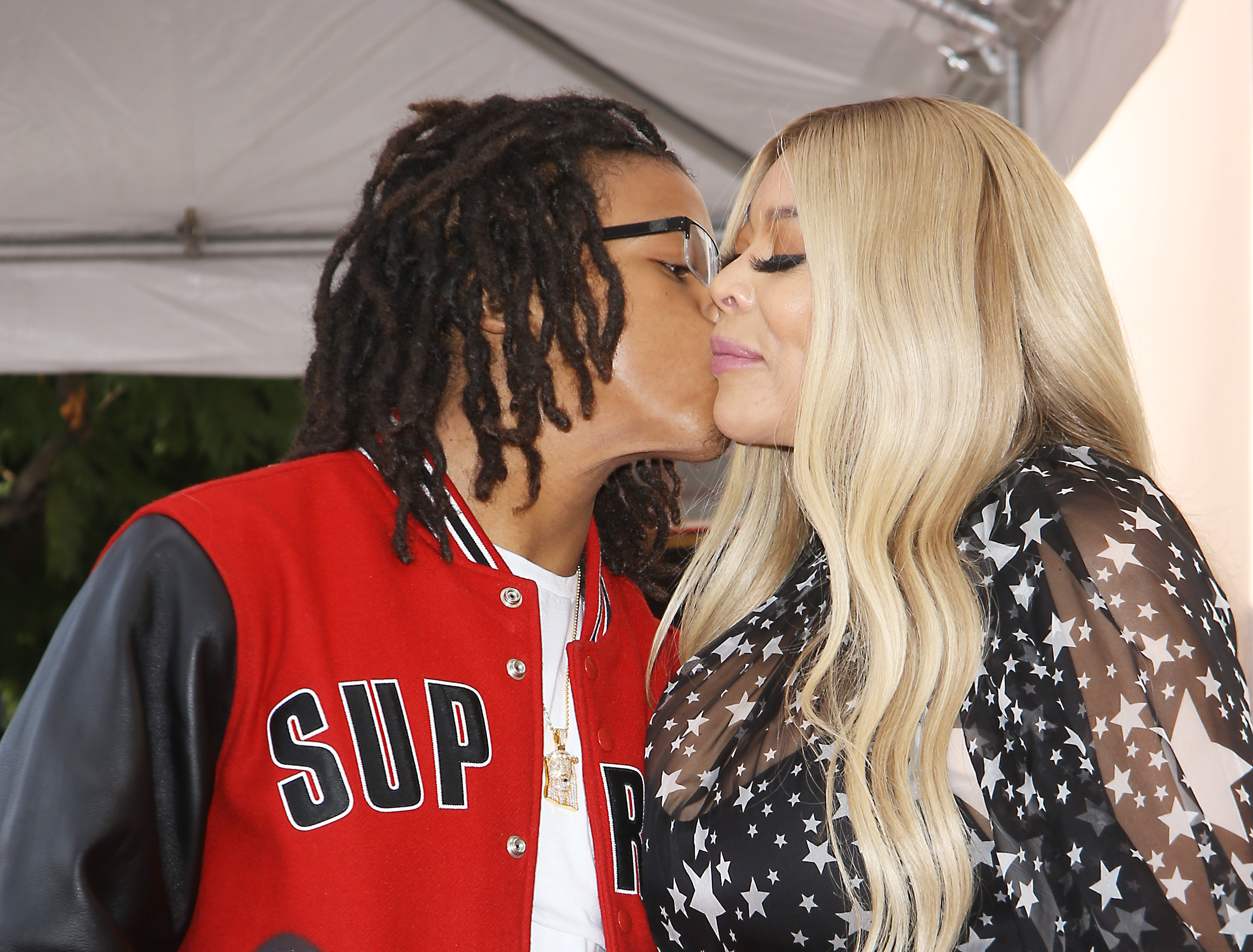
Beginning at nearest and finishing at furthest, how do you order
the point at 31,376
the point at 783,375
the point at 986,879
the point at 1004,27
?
1. the point at 986,879
2. the point at 783,375
3. the point at 1004,27
4. the point at 31,376

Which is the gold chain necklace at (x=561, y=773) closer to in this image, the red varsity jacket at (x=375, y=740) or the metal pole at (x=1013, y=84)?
the red varsity jacket at (x=375, y=740)

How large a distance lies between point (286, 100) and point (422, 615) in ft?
6.34

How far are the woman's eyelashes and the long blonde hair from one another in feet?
0.22

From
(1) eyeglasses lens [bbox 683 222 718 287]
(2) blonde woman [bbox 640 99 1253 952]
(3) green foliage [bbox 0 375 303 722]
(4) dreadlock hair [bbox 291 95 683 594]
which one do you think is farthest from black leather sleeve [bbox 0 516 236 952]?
(3) green foliage [bbox 0 375 303 722]

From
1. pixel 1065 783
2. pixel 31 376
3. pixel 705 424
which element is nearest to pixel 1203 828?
pixel 1065 783

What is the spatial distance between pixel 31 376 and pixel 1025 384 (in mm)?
4763

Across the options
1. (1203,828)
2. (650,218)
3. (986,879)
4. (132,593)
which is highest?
(650,218)

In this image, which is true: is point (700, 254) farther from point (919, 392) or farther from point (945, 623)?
point (945, 623)

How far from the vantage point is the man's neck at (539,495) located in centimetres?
215

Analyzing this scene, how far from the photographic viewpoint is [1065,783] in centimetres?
146

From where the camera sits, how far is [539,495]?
7.10 feet

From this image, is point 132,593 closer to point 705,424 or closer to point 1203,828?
point 705,424

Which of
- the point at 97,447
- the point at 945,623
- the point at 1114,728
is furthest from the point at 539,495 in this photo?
the point at 97,447

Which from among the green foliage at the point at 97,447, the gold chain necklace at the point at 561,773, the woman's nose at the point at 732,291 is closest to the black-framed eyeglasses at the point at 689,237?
the woman's nose at the point at 732,291
